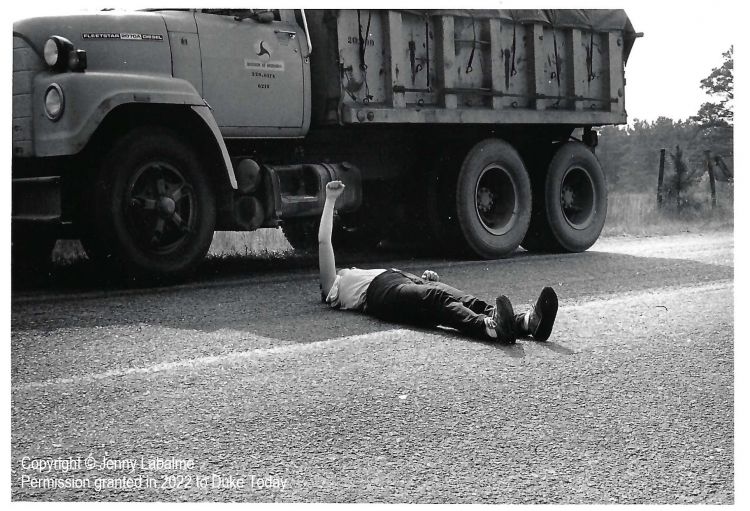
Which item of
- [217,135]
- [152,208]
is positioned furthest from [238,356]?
[217,135]

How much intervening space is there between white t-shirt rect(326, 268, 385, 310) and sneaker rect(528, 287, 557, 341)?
37.7 inches

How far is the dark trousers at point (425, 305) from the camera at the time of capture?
4.62 meters

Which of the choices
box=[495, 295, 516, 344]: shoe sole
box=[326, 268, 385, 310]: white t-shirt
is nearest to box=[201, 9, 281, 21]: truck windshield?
box=[326, 268, 385, 310]: white t-shirt

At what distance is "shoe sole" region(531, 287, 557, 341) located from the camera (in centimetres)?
448

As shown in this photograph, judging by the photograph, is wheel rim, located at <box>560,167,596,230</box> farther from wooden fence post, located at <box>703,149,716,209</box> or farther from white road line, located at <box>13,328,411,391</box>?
white road line, located at <box>13,328,411,391</box>

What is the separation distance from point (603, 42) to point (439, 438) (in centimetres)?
697

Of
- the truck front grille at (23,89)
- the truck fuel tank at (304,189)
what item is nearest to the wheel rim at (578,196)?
the truck fuel tank at (304,189)

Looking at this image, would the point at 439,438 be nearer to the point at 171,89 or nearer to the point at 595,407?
the point at 595,407

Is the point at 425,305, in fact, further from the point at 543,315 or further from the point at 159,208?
the point at 159,208

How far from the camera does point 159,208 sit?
6.19 m

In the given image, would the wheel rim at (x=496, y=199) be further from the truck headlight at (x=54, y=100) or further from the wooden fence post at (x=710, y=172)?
the truck headlight at (x=54, y=100)

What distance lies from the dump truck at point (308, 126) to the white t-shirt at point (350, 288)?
4.19ft

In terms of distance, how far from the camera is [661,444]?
3.30 metres

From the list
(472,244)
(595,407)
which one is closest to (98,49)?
(472,244)
